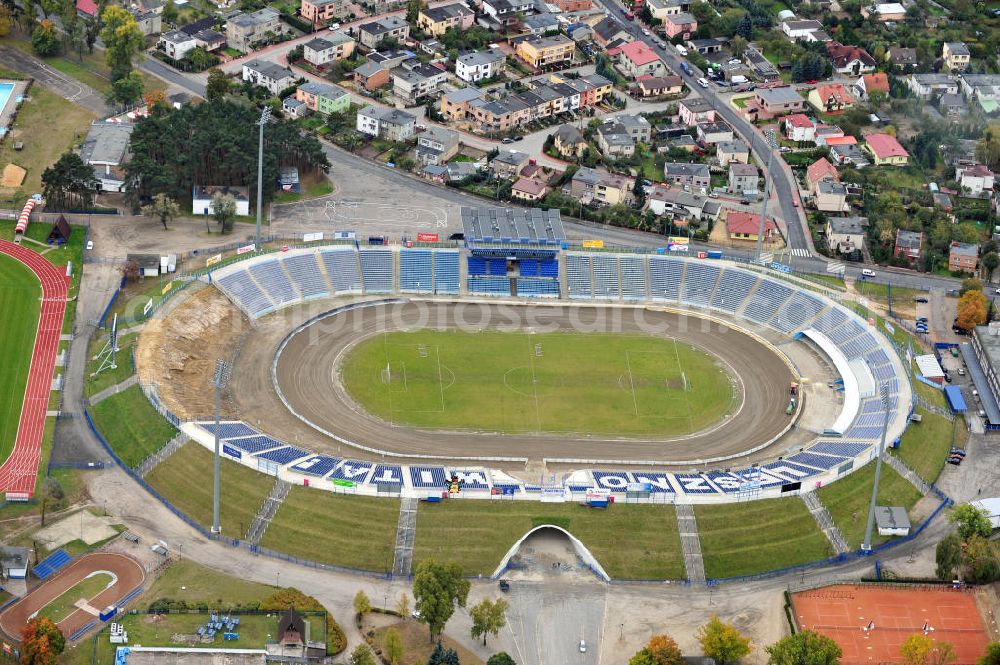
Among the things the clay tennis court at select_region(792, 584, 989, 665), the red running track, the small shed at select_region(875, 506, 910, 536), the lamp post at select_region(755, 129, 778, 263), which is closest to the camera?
the clay tennis court at select_region(792, 584, 989, 665)

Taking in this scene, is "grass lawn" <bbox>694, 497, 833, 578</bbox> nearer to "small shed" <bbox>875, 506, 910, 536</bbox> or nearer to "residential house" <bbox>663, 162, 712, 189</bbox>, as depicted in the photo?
"small shed" <bbox>875, 506, 910, 536</bbox>

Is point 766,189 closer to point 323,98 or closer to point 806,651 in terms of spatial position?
point 323,98

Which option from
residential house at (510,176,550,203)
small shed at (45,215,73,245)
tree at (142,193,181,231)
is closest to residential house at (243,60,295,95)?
tree at (142,193,181,231)

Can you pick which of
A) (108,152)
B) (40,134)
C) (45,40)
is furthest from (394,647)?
(45,40)

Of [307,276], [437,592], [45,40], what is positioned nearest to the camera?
[437,592]

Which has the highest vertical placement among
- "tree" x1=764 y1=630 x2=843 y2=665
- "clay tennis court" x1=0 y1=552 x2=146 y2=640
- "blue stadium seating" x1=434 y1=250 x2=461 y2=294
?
"tree" x1=764 y1=630 x2=843 y2=665

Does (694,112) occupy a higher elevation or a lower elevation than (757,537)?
lower

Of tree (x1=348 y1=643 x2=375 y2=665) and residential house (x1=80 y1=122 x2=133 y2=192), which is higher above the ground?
tree (x1=348 y1=643 x2=375 y2=665)

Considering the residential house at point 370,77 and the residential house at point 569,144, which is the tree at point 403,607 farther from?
the residential house at point 370,77
